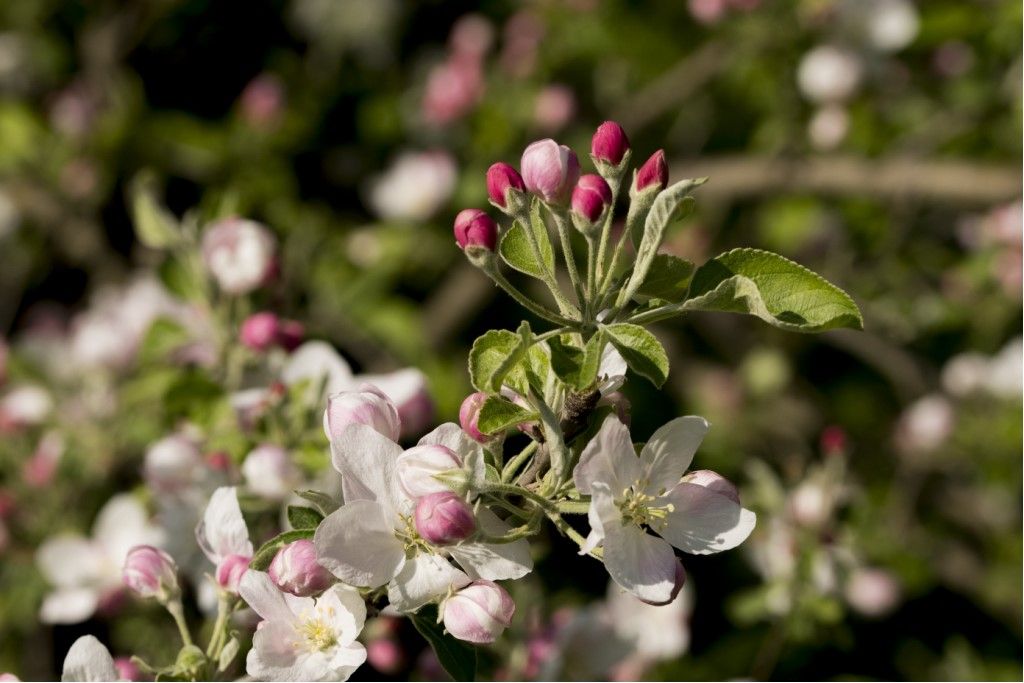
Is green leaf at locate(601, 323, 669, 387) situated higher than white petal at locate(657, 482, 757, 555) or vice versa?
green leaf at locate(601, 323, 669, 387)

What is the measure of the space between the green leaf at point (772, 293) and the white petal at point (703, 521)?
0.18m

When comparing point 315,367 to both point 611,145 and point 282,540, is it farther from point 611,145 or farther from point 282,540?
point 611,145

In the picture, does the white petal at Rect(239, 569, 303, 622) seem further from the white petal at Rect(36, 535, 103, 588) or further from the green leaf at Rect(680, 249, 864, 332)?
the white petal at Rect(36, 535, 103, 588)

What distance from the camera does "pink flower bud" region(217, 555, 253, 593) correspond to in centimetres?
110

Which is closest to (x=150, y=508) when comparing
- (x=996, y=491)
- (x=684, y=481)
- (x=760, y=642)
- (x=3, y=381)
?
(x=3, y=381)

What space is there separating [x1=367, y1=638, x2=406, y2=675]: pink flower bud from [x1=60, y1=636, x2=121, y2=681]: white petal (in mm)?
469

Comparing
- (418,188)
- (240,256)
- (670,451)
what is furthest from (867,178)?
(670,451)

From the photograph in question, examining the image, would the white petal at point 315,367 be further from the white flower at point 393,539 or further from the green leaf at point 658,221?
the green leaf at point 658,221

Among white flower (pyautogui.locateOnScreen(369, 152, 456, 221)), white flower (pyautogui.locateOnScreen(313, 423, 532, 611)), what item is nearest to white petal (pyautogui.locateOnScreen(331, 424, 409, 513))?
white flower (pyautogui.locateOnScreen(313, 423, 532, 611))

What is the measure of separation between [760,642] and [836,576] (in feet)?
2.97

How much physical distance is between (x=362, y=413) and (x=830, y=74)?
6.84ft

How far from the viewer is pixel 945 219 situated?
3176mm

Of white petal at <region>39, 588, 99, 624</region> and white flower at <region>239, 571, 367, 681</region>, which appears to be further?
white petal at <region>39, 588, 99, 624</region>

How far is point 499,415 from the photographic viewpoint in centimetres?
97
